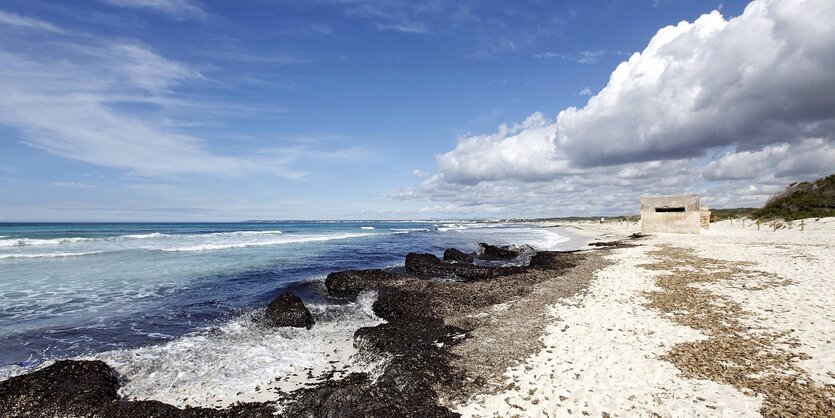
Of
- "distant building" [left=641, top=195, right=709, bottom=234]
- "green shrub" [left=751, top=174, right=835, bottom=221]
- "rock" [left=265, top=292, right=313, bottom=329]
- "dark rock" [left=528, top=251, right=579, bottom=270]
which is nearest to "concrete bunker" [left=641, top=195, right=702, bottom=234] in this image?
"distant building" [left=641, top=195, right=709, bottom=234]

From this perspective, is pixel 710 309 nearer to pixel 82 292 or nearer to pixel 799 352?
pixel 799 352

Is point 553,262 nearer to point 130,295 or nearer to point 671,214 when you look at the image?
point 130,295

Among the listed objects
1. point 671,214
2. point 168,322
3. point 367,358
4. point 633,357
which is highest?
point 671,214

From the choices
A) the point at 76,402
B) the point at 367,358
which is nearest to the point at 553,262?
the point at 367,358

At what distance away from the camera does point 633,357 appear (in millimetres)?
Result: 7340

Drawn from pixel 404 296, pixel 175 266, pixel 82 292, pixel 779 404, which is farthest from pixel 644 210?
pixel 82 292

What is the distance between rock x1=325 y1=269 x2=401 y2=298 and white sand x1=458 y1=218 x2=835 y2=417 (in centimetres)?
811

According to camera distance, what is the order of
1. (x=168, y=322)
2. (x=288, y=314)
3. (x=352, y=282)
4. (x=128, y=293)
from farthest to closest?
(x=352, y=282) < (x=128, y=293) < (x=168, y=322) < (x=288, y=314)

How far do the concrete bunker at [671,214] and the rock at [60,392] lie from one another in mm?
45275

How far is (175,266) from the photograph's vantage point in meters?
23.5

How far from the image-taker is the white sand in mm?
5656

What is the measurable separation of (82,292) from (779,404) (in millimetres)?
21742

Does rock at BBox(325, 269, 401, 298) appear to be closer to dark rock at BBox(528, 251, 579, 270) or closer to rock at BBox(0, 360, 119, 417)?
dark rock at BBox(528, 251, 579, 270)

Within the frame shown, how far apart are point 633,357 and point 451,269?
1338 centimetres
